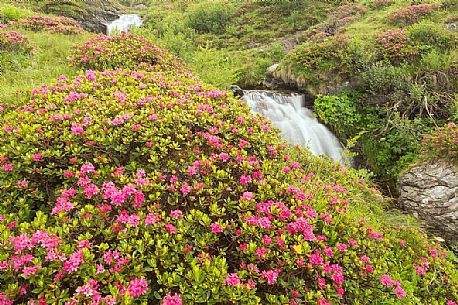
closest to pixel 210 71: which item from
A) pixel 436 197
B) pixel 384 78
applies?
pixel 384 78

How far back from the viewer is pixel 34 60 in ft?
23.0

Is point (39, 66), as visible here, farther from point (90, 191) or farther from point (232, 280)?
point (232, 280)

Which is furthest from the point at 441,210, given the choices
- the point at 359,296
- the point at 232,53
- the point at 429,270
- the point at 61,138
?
the point at 232,53

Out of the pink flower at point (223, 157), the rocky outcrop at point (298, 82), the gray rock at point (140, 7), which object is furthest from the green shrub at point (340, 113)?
the gray rock at point (140, 7)

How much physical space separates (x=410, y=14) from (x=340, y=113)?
676 cm

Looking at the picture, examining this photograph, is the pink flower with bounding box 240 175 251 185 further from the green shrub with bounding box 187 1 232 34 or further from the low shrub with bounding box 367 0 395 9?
the green shrub with bounding box 187 1 232 34

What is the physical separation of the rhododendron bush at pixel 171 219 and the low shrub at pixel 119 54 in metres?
2.32

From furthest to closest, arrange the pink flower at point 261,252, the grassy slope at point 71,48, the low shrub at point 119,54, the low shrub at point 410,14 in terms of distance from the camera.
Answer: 1. the low shrub at point 410,14
2. the low shrub at point 119,54
3. the grassy slope at point 71,48
4. the pink flower at point 261,252

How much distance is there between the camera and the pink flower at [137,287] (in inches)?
76.3

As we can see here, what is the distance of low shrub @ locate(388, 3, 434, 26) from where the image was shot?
39.1ft

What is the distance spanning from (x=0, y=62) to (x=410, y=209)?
9732 mm

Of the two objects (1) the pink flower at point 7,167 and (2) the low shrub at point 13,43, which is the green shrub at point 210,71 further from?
(1) the pink flower at point 7,167

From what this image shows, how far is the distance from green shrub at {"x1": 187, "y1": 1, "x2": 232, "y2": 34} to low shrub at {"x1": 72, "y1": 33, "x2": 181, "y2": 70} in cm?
1275

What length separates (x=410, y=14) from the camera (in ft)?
39.5
